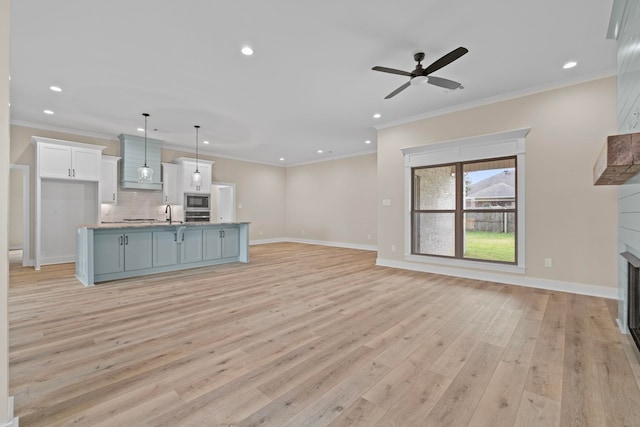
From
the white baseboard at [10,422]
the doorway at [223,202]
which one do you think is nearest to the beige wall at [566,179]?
the white baseboard at [10,422]

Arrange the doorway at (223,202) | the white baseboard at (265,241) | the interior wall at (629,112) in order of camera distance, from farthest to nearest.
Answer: the white baseboard at (265,241) → the doorway at (223,202) → the interior wall at (629,112)

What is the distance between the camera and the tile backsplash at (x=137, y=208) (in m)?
6.73

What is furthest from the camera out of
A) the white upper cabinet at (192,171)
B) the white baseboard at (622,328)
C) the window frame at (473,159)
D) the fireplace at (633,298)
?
the white upper cabinet at (192,171)

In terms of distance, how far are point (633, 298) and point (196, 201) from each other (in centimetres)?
822

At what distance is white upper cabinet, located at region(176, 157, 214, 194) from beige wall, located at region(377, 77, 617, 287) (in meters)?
6.76

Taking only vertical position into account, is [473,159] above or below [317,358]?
above

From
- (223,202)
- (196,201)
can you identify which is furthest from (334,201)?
(196,201)

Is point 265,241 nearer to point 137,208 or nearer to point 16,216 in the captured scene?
point 137,208

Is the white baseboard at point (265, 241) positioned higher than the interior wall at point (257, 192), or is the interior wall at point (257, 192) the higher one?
the interior wall at point (257, 192)

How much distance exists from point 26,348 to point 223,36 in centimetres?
337

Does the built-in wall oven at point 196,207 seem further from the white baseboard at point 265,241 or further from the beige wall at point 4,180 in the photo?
the beige wall at point 4,180

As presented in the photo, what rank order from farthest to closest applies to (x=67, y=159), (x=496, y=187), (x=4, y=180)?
1. (x=67, y=159)
2. (x=496, y=187)
3. (x=4, y=180)

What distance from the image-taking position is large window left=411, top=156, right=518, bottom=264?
4535 millimetres

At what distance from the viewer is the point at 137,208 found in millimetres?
7133
